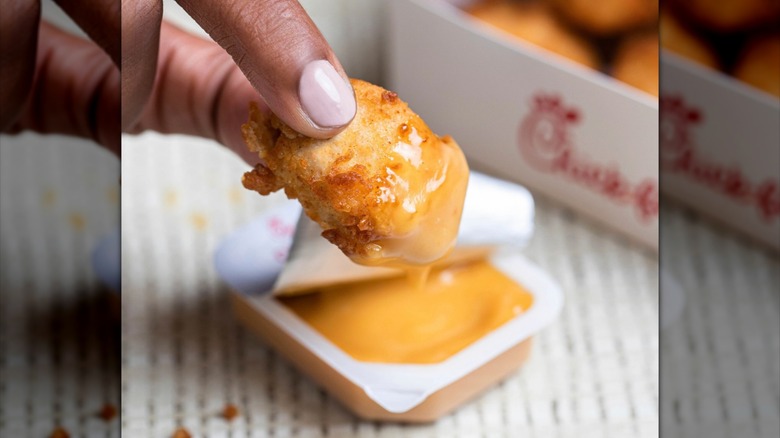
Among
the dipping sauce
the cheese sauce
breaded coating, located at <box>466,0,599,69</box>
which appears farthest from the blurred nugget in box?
the cheese sauce

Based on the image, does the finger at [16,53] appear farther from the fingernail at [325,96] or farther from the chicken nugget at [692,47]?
the chicken nugget at [692,47]

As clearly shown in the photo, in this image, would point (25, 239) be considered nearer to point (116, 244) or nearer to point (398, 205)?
point (116, 244)

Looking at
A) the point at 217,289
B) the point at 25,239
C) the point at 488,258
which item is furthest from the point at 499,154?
the point at 25,239

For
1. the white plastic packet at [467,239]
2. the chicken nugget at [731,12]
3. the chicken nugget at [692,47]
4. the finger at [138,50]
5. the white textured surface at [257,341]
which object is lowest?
the white textured surface at [257,341]

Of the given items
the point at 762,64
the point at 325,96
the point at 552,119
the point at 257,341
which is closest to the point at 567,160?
the point at 552,119

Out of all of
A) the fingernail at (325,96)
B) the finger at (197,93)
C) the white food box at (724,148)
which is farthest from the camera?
the white food box at (724,148)

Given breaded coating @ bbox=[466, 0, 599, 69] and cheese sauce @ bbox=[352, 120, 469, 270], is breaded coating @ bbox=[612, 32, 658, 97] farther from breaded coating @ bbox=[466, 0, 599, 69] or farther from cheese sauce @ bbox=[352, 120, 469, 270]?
cheese sauce @ bbox=[352, 120, 469, 270]

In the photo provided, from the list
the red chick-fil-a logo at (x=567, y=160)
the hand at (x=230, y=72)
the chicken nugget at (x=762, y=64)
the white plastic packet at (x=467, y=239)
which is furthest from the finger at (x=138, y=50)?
the chicken nugget at (x=762, y=64)

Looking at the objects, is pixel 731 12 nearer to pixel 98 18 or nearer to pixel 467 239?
pixel 467 239
